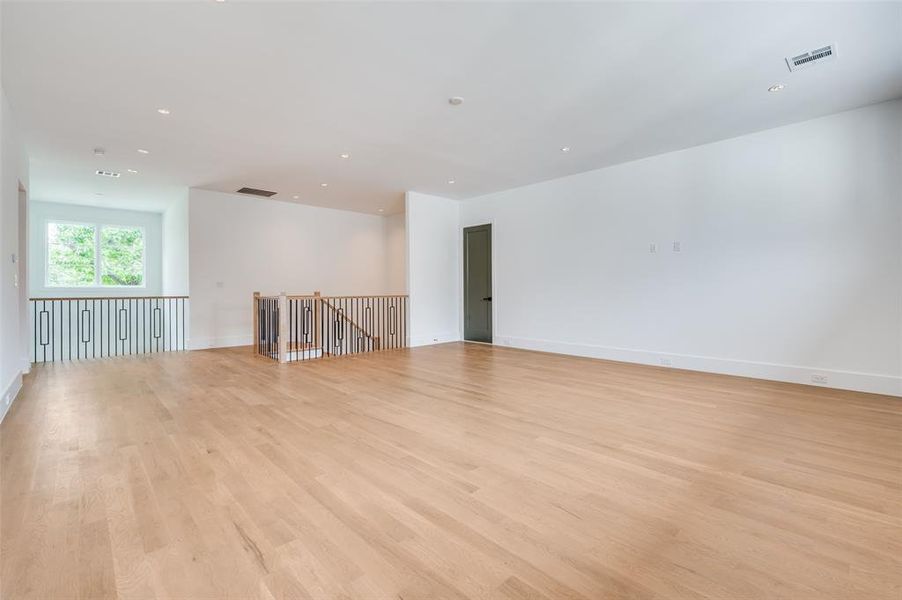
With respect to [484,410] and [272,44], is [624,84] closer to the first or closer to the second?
[272,44]

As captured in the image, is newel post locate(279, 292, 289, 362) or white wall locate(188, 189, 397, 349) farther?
white wall locate(188, 189, 397, 349)

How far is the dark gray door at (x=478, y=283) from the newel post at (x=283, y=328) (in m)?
3.78

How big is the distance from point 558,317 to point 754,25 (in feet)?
15.6

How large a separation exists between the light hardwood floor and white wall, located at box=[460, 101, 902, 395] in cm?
74

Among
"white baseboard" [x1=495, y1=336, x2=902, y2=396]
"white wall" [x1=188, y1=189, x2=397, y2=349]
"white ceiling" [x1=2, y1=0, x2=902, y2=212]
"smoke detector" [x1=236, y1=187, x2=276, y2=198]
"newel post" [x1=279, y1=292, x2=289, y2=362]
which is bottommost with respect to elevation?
"white baseboard" [x1=495, y1=336, x2=902, y2=396]

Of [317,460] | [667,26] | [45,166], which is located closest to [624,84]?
[667,26]

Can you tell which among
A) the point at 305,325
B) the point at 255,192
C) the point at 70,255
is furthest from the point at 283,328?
the point at 70,255

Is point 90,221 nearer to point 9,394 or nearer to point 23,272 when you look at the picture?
point 23,272

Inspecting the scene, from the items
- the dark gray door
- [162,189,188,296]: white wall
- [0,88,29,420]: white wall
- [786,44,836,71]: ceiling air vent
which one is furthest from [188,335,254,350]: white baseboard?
[786,44,836,71]: ceiling air vent

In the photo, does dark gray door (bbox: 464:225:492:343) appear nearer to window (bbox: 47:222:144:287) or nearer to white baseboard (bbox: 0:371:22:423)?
white baseboard (bbox: 0:371:22:423)

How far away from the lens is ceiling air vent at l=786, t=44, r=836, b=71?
3.25 m

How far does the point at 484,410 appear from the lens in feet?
12.2

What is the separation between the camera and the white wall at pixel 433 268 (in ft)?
26.2

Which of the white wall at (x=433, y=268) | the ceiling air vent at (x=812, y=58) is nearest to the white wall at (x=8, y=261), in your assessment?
the white wall at (x=433, y=268)
